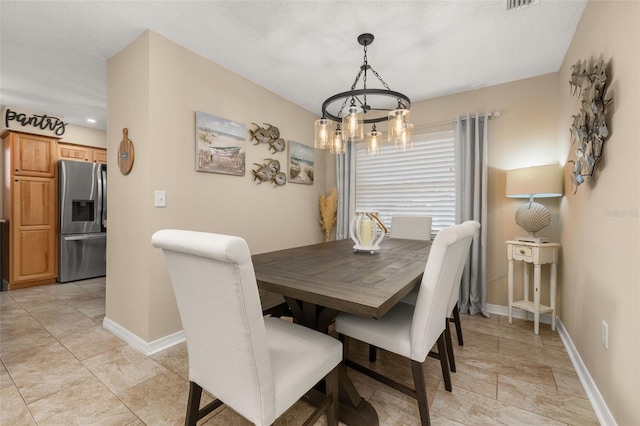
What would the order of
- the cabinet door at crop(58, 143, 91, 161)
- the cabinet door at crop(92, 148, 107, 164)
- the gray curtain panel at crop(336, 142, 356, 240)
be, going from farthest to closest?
the cabinet door at crop(92, 148, 107, 164) → the cabinet door at crop(58, 143, 91, 161) → the gray curtain panel at crop(336, 142, 356, 240)

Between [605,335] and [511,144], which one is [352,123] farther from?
[511,144]

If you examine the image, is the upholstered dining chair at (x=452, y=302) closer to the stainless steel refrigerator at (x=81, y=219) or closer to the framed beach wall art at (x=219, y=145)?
the framed beach wall art at (x=219, y=145)

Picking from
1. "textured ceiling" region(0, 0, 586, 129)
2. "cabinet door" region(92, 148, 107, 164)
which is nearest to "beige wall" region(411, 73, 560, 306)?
"textured ceiling" region(0, 0, 586, 129)

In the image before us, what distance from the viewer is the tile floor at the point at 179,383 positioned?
4.94 feet

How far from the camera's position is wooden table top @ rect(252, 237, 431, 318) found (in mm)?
1122

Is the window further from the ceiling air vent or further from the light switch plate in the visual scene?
the light switch plate

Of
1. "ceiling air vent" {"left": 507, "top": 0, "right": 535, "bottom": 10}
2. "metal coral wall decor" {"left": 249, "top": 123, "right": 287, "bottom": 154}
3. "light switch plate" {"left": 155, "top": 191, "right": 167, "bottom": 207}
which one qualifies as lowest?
A: "light switch plate" {"left": 155, "top": 191, "right": 167, "bottom": 207}

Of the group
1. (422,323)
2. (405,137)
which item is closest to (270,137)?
(405,137)

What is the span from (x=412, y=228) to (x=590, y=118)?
5.51ft

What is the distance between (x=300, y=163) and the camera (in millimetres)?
3697

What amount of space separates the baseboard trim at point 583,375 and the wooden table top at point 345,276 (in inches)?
43.3

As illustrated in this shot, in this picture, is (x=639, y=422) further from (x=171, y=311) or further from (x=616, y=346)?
(x=171, y=311)

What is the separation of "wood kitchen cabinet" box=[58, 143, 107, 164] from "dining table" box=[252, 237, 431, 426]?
14.3 feet

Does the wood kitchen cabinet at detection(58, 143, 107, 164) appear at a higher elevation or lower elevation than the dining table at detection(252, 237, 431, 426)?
higher
